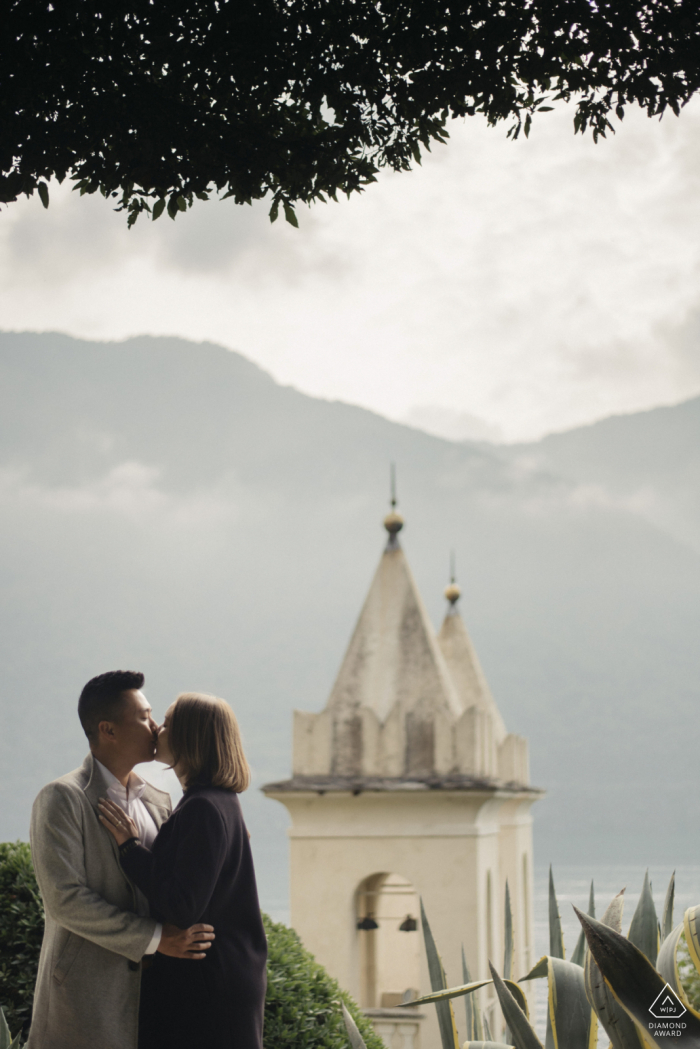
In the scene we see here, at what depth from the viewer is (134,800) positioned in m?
3.34

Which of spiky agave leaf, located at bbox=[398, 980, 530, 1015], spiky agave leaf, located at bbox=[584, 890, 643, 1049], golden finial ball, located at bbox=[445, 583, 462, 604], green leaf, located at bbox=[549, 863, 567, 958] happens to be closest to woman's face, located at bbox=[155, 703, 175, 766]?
spiky agave leaf, located at bbox=[398, 980, 530, 1015]

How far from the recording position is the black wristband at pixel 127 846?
3.11 meters

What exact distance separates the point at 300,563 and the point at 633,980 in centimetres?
12617

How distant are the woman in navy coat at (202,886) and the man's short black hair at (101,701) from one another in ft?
0.53

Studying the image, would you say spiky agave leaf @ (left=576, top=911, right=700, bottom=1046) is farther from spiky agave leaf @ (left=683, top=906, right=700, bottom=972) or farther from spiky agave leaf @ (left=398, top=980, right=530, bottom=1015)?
spiky agave leaf @ (left=398, top=980, right=530, bottom=1015)

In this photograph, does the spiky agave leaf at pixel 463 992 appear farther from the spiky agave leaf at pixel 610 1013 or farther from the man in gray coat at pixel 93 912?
the man in gray coat at pixel 93 912

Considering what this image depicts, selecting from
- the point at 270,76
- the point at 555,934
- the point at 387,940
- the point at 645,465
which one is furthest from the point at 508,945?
the point at 645,465

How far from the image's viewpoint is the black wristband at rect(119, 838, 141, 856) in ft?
10.2

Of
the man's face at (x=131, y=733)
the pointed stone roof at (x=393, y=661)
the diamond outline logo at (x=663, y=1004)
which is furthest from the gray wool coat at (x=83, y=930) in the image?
the pointed stone roof at (x=393, y=661)

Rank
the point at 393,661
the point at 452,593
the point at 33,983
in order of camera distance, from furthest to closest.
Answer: the point at 452,593 < the point at 393,661 < the point at 33,983

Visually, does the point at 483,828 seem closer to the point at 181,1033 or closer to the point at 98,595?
the point at 181,1033

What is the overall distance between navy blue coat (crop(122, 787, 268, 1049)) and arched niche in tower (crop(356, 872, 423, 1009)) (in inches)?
379

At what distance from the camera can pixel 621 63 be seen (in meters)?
3.29

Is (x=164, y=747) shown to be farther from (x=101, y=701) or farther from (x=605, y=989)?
(x=605, y=989)
